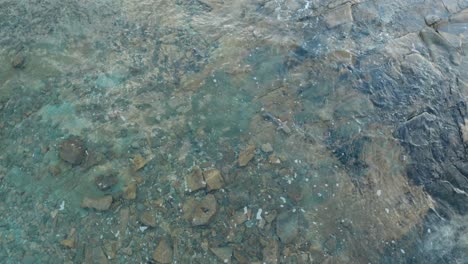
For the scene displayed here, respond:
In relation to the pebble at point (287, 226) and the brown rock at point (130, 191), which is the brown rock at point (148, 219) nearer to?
the brown rock at point (130, 191)

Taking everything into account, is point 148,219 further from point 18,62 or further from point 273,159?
point 18,62

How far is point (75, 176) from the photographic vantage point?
133 inches

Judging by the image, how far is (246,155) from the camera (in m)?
3.50

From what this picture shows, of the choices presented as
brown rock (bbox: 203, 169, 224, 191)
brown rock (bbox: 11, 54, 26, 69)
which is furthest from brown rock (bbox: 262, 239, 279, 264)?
brown rock (bbox: 11, 54, 26, 69)

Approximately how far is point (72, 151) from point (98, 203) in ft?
1.70

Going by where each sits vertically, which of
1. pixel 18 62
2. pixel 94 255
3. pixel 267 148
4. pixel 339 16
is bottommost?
pixel 94 255

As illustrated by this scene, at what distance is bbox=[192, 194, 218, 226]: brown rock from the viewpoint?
319 cm

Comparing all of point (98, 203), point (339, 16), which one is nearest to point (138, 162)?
point (98, 203)

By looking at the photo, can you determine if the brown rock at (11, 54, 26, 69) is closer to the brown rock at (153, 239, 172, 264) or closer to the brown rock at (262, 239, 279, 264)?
the brown rock at (153, 239, 172, 264)

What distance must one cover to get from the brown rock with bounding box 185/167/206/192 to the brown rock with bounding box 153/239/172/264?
17.8 inches

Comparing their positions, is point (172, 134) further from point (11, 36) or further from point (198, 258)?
point (11, 36)

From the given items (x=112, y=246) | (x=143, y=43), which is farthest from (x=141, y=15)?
(x=112, y=246)

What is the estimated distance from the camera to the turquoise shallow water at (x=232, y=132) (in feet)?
10.4

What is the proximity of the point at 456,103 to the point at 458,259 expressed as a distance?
4.63 ft
